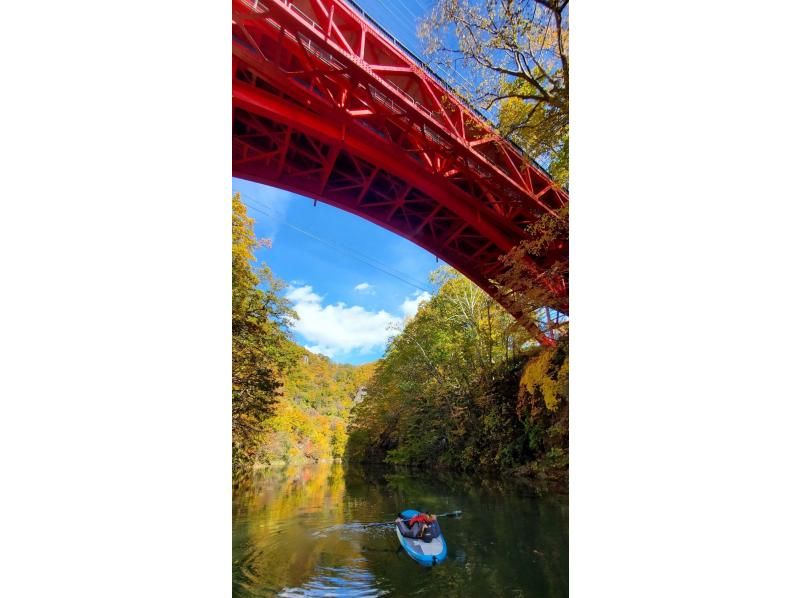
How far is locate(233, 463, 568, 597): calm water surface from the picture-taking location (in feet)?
9.35

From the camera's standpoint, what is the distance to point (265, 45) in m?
4.59

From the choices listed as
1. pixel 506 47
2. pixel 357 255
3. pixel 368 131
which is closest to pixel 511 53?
pixel 506 47

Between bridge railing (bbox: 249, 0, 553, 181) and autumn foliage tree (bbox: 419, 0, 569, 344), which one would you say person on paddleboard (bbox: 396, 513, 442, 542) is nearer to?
autumn foliage tree (bbox: 419, 0, 569, 344)

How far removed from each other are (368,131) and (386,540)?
513 centimetres

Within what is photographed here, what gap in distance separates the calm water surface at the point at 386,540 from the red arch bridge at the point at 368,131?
2147mm

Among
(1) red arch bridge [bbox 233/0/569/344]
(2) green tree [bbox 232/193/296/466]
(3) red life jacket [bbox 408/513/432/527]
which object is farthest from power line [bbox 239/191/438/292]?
(3) red life jacket [bbox 408/513/432/527]

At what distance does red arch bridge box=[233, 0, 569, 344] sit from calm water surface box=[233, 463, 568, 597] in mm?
2147

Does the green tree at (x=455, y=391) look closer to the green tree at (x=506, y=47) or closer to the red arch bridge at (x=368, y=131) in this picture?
the red arch bridge at (x=368, y=131)
